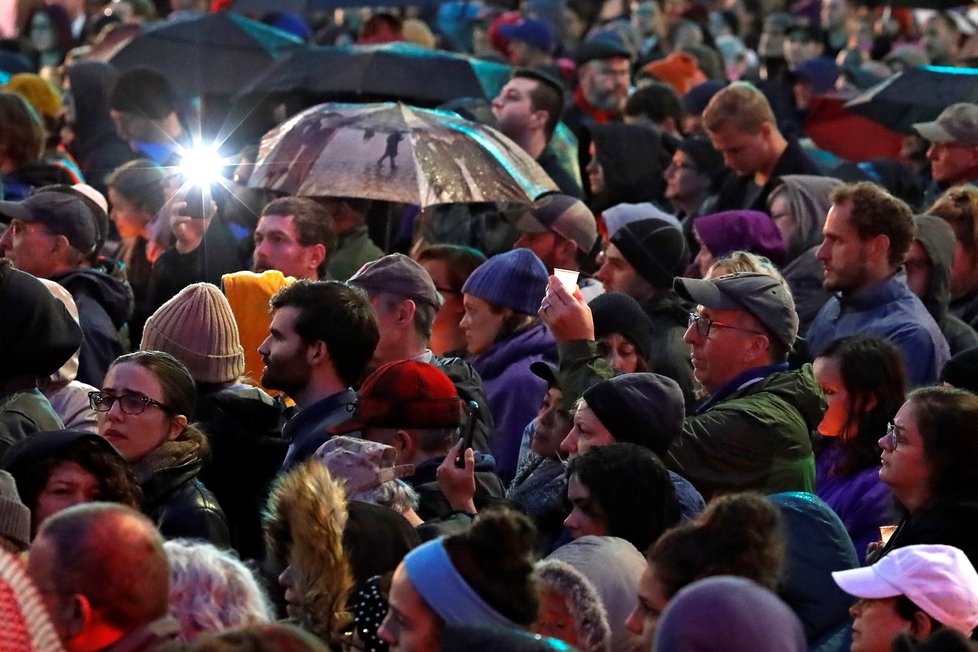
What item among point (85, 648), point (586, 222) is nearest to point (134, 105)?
point (586, 222)

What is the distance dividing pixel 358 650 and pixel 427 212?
245 inches

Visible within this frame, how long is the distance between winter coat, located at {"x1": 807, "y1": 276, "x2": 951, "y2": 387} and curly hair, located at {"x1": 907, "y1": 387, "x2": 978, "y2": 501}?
75.1 inches

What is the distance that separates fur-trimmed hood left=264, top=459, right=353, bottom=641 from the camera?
4.91m

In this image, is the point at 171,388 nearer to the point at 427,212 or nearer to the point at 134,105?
the point at 427,212

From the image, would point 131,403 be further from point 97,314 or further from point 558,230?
point 558,230

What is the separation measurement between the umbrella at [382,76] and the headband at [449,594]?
8.33 meters

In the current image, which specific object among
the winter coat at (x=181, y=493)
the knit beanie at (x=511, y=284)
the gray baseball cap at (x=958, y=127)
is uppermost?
the winter coat at (x=181, y=493)

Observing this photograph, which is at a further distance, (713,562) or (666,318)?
(666,318)

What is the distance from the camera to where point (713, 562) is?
4.80m

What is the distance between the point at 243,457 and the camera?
6645 mm

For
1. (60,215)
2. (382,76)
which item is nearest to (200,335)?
(60,215)

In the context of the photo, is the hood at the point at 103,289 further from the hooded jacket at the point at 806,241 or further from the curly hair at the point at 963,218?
the curly hair at the point at 963,218

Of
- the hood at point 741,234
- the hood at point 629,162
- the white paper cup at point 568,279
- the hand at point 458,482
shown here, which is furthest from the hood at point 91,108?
the hand at point 458,482

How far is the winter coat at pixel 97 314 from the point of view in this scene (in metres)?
8.20
